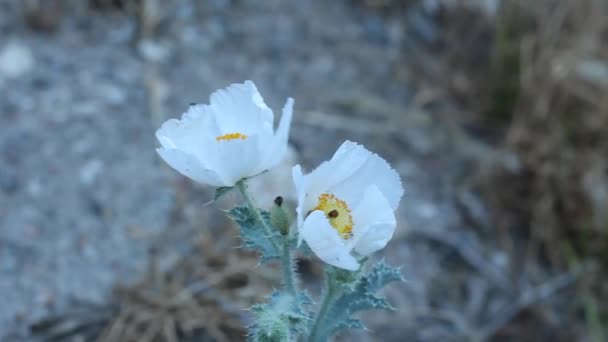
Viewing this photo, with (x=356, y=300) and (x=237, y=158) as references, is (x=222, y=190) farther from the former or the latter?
(x=356, y=300)

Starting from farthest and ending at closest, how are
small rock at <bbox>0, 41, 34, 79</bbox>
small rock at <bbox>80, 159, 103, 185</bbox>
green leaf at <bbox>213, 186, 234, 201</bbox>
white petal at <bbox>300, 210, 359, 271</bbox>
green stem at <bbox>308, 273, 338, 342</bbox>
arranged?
small rock at <bbox>0, 41, 34, 79</bbox> < small rock at <bbox>80, 159, 103, 185</bbox> < green stem at <bbox>308, 273, 338, 342</bbox> < green leaf at <bbox>213, 186, 234, 201</bbox> < white petal at <bbox>300, 210, 359, 271</bbox>

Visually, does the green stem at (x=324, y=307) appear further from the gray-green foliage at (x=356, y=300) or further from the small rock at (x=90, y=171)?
the small rock at (x=90, y=171)

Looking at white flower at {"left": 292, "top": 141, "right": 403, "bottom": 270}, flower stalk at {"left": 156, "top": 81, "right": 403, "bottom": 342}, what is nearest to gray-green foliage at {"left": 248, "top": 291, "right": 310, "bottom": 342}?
flower stalk at {"left": 156, "top": 81, "right": 403, "bottom": 342}

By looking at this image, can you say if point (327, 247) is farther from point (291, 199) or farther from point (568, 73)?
point (568, 73)

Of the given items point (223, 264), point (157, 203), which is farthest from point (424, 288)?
point (157, 203)

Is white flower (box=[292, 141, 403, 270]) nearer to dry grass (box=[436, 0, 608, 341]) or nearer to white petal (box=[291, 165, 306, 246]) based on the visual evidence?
white petal (box=[291, 165, 306, 246])

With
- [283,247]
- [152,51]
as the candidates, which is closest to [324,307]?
[283,247]
